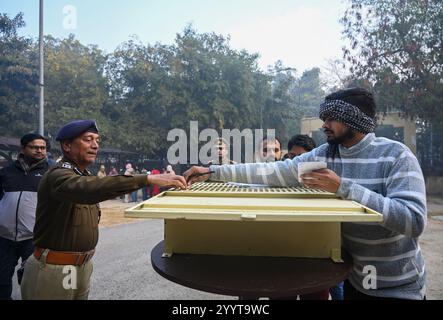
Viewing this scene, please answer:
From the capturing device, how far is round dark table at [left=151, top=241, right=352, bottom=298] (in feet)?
4.29

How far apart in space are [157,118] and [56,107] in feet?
20.1

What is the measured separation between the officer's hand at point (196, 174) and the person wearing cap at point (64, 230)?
59 cm

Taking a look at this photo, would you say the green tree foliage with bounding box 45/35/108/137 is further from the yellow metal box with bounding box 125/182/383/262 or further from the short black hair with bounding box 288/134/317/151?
the yellow metal box with bounding box 125/182/383/262

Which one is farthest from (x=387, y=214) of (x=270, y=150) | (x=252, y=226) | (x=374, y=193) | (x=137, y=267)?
(x=137, y=267)

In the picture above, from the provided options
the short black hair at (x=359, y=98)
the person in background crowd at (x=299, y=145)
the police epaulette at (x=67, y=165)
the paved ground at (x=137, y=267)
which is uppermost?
the short black hair at (x=359, y=98)

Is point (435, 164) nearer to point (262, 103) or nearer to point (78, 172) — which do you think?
point (262, 103)

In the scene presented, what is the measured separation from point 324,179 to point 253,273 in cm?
52

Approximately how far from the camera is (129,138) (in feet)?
62.7

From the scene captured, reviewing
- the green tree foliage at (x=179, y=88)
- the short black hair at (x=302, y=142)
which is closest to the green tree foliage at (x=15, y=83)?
the green tree foliage at (x=179, y=88)

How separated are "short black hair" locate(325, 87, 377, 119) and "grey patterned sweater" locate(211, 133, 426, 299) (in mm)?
133

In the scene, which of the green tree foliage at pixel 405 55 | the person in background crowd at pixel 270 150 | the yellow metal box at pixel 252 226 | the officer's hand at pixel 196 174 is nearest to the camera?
the yellow metal box at pixel 252 226

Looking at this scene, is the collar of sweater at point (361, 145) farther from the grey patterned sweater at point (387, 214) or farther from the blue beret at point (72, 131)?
the blue beret at point (72, 131)

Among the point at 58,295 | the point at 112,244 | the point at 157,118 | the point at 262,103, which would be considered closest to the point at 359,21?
the point at 262,103

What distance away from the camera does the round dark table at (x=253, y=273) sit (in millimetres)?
1308
